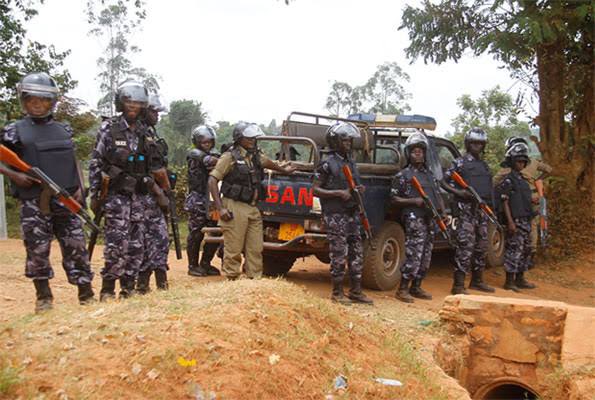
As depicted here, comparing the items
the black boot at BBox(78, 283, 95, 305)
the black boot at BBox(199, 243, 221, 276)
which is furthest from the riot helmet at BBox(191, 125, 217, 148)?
the black boot at BBox(78, 283, 95, 305)

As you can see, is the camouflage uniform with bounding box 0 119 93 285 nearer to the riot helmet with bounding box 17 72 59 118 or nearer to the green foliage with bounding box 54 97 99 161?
the riot helmet with bounding box 17 72 59 118

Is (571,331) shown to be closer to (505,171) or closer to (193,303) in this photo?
(505,171)

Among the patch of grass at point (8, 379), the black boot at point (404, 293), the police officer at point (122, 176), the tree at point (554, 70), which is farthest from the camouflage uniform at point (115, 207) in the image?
the tree at point (554, 70)

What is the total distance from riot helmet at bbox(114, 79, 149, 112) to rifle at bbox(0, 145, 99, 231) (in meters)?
0.93

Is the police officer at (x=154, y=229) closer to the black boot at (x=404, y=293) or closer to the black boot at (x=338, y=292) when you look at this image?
the black boot at (x=338, y=292)

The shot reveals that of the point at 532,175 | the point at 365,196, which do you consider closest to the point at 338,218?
the point at 365,196

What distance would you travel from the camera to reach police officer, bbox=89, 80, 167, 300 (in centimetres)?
514

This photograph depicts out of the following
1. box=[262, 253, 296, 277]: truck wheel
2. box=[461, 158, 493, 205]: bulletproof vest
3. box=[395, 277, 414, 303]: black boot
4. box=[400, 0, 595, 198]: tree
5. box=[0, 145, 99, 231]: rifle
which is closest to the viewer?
box=[0, 145, 99, 231]: rifle

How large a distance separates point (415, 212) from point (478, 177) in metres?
1.15

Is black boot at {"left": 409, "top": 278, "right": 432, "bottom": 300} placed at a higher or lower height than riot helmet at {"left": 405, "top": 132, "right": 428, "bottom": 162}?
lower

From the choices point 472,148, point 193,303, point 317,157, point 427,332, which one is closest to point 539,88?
point 472,148

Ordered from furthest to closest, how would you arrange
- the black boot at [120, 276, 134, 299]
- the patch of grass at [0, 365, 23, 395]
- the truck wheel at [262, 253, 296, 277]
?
the truck wheel at [262, 253, 296, 277] < the black boot at [120, 276, 134, 299] < the patch of grass at [0, 365, 23, 395]

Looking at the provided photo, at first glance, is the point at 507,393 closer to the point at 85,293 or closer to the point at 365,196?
the point at 365,196

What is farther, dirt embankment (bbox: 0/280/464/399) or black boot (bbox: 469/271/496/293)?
black boot (bbox: 469/271/496/293)
